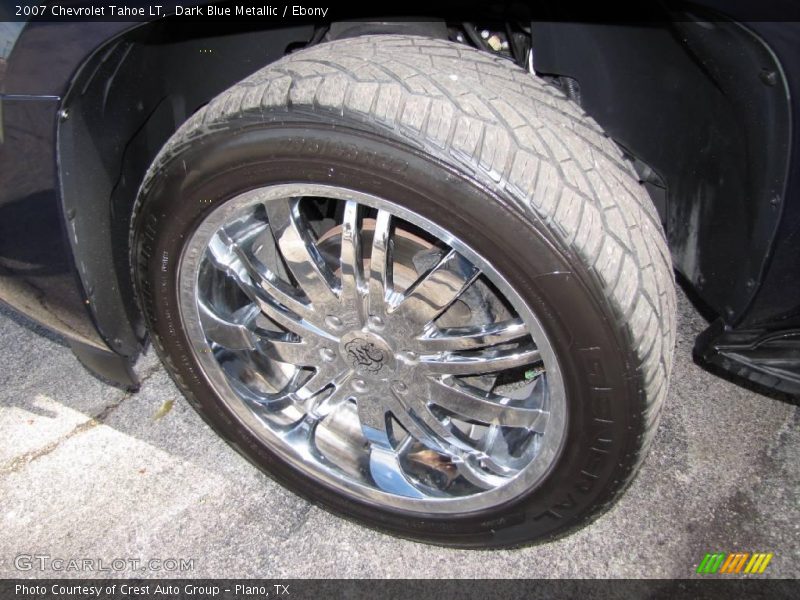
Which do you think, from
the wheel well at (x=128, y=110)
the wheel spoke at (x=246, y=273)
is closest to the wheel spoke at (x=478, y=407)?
the wheel spoke at (x=246, y=273)

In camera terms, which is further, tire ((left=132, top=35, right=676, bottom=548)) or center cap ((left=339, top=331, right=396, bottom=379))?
center cap ((left=339, top=331, right=396, bottom=379))

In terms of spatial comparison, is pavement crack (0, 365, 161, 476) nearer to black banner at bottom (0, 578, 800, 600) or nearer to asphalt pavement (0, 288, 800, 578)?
asphalt pavement (0, 288, 800, 578)

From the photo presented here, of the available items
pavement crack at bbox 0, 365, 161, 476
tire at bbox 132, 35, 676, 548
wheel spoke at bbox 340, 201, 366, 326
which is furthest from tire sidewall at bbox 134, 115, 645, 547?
pavement crack at bbox 0, 365, 161, 476

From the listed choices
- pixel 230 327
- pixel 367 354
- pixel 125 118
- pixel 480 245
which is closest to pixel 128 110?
pixel 125 118

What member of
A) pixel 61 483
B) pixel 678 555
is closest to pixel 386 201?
pixel 678 555

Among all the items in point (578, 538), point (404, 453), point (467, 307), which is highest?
point (467, 307)

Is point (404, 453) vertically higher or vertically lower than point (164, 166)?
lower

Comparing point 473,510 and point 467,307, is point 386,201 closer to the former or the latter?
point 467,307

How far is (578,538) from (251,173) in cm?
134

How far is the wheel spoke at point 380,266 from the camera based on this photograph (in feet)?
4.93

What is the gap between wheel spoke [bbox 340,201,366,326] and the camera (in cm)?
152

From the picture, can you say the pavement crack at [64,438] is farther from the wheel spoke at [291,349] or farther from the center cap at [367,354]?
the center cap at [367,354]

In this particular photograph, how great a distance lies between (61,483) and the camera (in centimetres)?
217

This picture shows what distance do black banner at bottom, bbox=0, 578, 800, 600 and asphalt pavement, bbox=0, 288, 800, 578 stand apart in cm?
3
